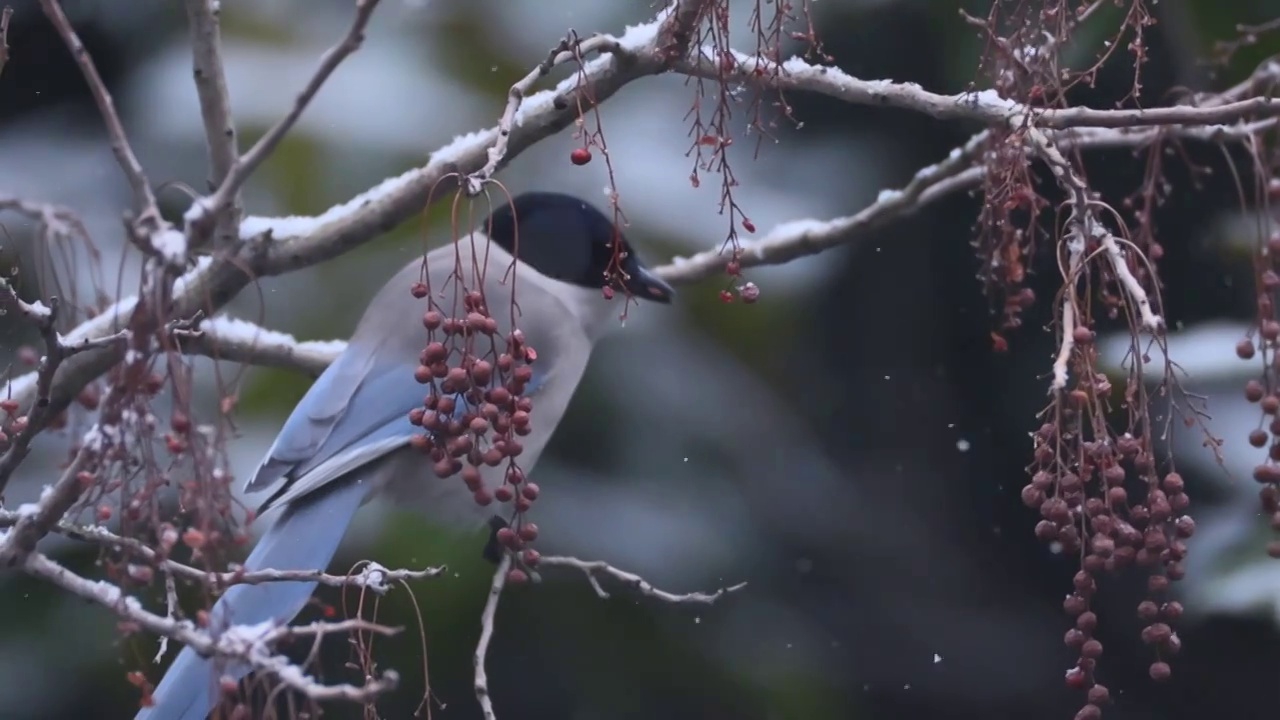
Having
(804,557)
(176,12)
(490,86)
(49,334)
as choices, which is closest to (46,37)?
(176,12)

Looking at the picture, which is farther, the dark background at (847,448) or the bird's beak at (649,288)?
the dark background at (847,448)

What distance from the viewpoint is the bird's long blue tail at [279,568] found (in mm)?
854

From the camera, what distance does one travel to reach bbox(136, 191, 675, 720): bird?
3.05 feet

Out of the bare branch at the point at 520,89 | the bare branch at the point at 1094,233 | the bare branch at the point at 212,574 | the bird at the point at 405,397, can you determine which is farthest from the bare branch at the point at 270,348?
the bare branch at the point at 1094,233

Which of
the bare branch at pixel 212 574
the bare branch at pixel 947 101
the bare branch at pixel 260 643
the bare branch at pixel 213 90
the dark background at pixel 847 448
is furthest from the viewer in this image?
the dark background at pixel 847 448

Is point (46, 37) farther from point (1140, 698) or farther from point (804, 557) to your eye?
point (1140, 698)

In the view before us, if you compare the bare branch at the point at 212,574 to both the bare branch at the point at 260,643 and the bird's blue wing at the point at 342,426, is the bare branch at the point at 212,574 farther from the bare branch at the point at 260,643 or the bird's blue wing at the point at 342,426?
the bird's blue wing at the point at 342,426

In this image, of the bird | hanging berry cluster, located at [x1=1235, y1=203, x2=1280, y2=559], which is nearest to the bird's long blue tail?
the bird

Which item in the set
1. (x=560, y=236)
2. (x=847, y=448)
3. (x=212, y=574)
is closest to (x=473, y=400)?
(x=212, y=574)

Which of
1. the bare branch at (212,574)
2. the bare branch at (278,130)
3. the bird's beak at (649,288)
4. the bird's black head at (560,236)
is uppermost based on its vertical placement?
the bird's black head at (560,236)

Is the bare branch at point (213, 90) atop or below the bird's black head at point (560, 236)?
below

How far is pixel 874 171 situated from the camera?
154 centimetres

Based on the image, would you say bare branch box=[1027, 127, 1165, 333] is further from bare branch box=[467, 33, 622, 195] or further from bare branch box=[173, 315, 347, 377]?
bare branch box=[173, 315, 347, 377]

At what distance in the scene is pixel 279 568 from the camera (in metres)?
0.98
